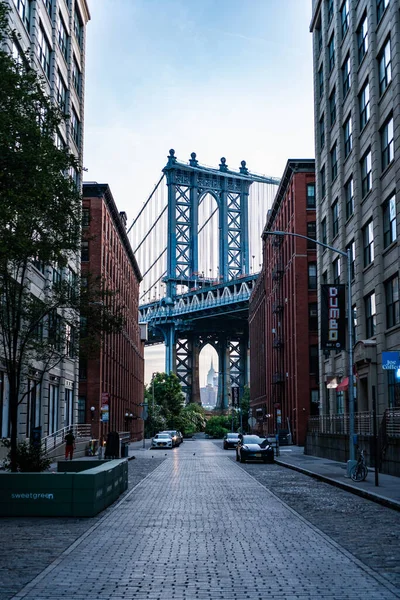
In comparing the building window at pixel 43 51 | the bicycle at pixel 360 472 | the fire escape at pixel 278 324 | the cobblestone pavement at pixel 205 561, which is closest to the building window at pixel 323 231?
the building window at pixel 43 51

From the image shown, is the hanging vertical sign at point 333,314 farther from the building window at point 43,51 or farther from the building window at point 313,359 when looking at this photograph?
the building window at point 313,359

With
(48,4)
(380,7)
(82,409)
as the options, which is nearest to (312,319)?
(82,409)

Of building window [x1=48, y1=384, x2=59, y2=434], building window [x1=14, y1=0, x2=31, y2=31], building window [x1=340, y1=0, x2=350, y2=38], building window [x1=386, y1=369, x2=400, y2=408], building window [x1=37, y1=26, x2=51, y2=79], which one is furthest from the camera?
building window [x1=340, y1=0, x2=350, y2=38]

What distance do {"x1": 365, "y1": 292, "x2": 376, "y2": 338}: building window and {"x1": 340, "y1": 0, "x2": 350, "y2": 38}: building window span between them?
1700 centimetres

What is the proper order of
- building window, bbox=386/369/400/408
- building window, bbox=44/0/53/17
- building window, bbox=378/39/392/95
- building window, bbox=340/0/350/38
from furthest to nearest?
building window, bbox=340/0/350/38 < building window, bbox=44/0/53/17 < building window, bbox=378/39/392/95 < building window, bbox=386/369/400/408

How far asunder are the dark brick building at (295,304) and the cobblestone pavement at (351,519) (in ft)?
139

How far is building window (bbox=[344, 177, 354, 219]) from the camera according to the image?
140 feet

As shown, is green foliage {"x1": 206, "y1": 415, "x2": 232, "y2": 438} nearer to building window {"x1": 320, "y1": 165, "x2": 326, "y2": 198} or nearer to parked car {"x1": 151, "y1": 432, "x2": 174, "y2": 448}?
parked car {"x1": 151, "y1": 432, "x2": 174, "y2": 448}

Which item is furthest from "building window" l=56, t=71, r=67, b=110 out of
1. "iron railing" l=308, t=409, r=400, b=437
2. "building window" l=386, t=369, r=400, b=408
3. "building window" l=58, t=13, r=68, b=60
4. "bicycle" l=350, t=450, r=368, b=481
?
"bicycle" l=350, t=450, r=368, b=481

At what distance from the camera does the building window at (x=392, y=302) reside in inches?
1313

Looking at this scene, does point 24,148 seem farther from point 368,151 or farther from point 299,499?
point 368,151

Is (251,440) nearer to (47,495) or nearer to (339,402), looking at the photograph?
(339,402)

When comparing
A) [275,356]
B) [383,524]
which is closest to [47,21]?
[383,524]

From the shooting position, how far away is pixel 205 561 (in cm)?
1056
